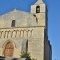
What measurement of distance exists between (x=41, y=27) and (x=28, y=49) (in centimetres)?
369

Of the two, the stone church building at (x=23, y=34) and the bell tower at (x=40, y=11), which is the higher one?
the bell tower at (x=40, y=11)

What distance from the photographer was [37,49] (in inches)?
912

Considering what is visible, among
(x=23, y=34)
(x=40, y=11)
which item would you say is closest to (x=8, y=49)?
(x=23, y=34)

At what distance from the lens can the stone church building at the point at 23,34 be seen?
23.4 metres

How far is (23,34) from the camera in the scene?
80.9ft

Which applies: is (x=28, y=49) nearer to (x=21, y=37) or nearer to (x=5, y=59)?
(x=21, y=37)

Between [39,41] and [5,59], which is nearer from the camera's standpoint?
[5,59]

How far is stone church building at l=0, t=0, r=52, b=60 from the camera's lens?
76.9ft

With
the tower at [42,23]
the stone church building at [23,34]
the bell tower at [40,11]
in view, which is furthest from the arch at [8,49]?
the bell tower at [40,11]

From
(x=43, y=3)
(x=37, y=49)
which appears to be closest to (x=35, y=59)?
(x=37, y=49)

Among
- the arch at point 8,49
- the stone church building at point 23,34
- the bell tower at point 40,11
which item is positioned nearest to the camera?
the stone church building at point 23,34

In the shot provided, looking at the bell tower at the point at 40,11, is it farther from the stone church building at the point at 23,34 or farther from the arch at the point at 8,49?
the arch at the point at 8,49

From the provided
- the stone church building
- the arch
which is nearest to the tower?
the stone church building

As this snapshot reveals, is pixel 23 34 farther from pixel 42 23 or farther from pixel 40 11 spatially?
pixel 40 11
